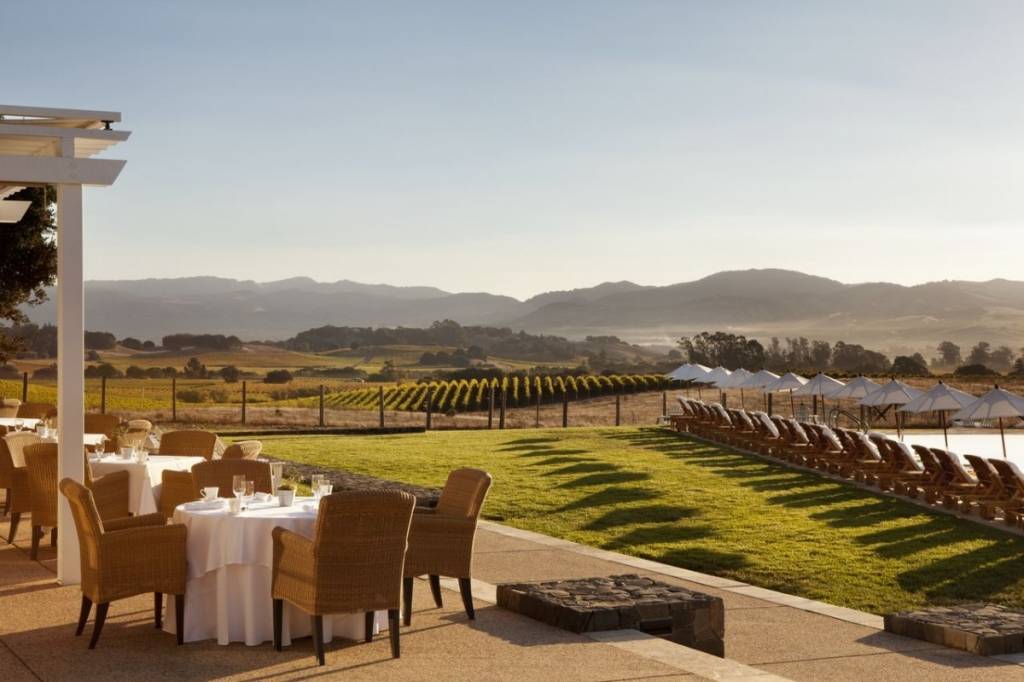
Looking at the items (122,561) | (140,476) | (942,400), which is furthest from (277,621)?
(942,400)

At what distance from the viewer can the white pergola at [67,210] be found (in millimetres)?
8961

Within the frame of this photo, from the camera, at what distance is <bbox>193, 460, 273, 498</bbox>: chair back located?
9445 mm

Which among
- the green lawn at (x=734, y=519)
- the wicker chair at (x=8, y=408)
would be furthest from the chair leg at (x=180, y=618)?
the wicker chair at (x=8, y=408)

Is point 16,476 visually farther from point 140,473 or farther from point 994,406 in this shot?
point 994,406

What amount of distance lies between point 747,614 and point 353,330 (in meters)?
94.5

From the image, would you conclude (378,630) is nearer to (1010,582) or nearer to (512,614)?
(512,614)

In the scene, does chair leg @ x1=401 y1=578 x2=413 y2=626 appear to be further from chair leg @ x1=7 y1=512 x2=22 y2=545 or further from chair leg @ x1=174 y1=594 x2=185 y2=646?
chair leg @ x1=7 y1=512 x2=22 y2=545

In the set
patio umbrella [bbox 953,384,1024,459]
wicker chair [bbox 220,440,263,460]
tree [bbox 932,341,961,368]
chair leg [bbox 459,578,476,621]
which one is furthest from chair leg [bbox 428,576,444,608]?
tree [bbox 932,341,961,368]

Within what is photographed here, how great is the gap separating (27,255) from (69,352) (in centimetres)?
1745

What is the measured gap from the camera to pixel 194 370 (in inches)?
2152

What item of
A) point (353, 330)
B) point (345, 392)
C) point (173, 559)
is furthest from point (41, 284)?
point (353, 330)

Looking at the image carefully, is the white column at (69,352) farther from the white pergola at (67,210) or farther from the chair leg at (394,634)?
the chair leg at (394,634)

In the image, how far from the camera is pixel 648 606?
791 centimetres

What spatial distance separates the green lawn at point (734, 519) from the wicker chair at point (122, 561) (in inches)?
243
